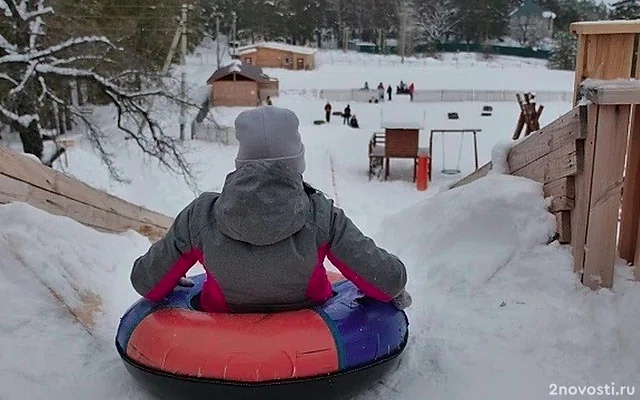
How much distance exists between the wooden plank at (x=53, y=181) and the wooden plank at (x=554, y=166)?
2950 millimetres

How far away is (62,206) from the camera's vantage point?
424 centimetres

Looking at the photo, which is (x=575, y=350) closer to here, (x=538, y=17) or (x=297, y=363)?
(x=297, y=363)

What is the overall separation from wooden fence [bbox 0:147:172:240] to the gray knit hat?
1903 mm

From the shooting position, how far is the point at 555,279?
10.4 feet

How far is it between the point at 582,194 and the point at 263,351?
1.76 m

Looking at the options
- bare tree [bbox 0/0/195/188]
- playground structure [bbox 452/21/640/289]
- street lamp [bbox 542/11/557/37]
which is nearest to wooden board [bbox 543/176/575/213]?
playground structure [bbox 452/21/640/289]

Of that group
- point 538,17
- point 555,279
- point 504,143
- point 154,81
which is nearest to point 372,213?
point 154,81

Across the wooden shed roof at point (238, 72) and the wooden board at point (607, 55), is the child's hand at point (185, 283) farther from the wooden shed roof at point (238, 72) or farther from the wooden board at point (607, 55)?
the wooden shed roof at point (238, 72)

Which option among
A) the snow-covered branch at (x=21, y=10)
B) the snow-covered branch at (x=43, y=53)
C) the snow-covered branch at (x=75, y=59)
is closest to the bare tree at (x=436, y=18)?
the snow-covered branch at (x=75, y=59)

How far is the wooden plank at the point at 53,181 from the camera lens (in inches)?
148

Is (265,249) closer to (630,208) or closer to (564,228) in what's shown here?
(564,228)

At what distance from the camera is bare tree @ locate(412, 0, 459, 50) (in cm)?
6259

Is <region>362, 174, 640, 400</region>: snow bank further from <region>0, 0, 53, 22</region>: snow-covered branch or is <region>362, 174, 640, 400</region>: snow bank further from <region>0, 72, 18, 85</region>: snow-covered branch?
<region>0, 0, 53, 22</region>: snow-covered branch

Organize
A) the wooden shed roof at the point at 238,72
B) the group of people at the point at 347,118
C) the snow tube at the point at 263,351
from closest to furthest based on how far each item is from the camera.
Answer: the snow tube at the point at 263,351 < the group of people at the point at 347,118 < the wooden shed roof at the point at 238,72
